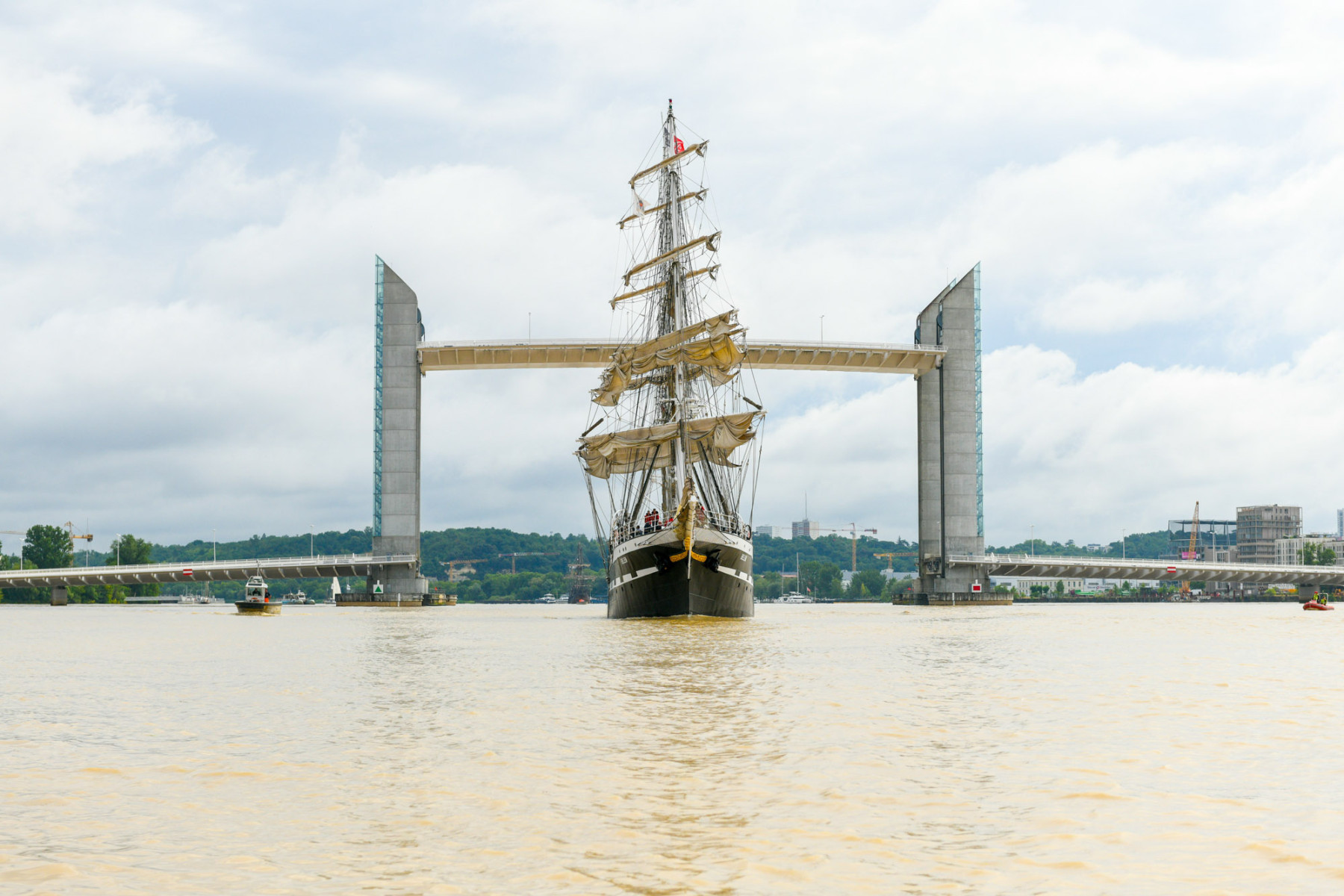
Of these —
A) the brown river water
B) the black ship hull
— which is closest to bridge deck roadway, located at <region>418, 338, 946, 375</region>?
the black ship hull

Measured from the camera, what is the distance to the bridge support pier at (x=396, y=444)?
85.2 m

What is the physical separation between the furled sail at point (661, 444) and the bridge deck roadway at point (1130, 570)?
39.3 meters

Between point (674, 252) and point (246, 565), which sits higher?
point (674, 252)

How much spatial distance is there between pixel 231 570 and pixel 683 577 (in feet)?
188

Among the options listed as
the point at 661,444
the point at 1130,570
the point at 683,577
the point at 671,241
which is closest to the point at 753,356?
the point at 671,241

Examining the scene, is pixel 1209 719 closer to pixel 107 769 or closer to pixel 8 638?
pixel 107 769

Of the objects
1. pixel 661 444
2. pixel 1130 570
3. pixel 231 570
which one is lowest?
pixel 1130 570

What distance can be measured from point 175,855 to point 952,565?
291 ft

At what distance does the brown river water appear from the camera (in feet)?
22.2

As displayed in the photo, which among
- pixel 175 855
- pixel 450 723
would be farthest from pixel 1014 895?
pixel 450 723

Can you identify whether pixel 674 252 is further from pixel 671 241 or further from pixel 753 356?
pixel 753 356

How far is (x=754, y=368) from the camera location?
9544 cm

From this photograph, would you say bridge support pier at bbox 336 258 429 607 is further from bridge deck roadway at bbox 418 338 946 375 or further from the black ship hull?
the black ship hull

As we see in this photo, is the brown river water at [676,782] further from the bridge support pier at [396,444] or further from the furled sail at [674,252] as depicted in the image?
the bridge support pier at [396,444]
